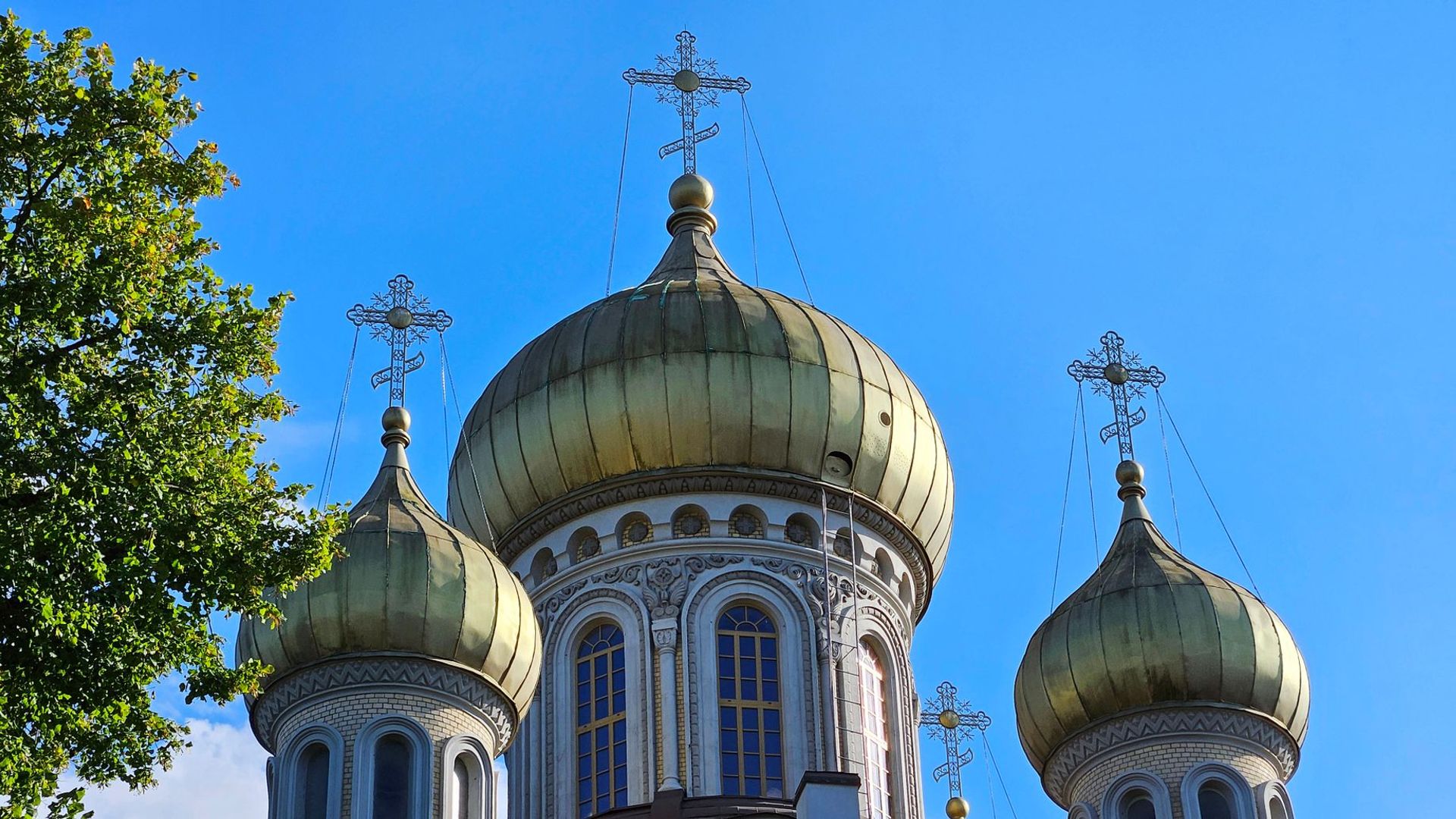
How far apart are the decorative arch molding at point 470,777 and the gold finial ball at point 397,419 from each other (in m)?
3.74

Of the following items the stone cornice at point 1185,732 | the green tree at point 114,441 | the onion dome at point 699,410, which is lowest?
the green tree at point 114,441

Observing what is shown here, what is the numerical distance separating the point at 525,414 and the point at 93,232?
1152 cm

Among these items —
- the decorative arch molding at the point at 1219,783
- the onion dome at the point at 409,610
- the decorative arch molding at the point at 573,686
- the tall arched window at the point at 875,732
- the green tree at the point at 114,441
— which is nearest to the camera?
the green tree at the point at 114,441

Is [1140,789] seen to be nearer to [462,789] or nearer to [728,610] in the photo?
[728,610]

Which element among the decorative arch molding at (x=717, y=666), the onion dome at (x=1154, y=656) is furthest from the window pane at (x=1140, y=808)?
the decorative arch molding at (x=717, y=666)

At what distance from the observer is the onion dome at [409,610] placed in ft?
79.6

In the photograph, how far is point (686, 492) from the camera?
26.5 meters

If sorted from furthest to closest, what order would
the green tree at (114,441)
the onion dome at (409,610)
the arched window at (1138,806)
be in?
the arched window at (1138,806) → the onion dome at (409,610) → the green tree at (114,441)

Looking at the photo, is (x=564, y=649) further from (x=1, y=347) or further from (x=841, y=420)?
(x=1, y=347)

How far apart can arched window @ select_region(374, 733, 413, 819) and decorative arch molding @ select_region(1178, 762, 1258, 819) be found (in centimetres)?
753

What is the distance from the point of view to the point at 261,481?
16250 millimetres

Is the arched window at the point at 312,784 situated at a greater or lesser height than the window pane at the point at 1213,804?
lesser

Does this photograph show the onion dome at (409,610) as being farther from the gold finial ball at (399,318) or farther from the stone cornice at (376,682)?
the gold finial ball at (399,318)

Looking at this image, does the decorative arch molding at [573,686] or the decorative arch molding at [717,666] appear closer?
the decorative arch molding at [717,666]
